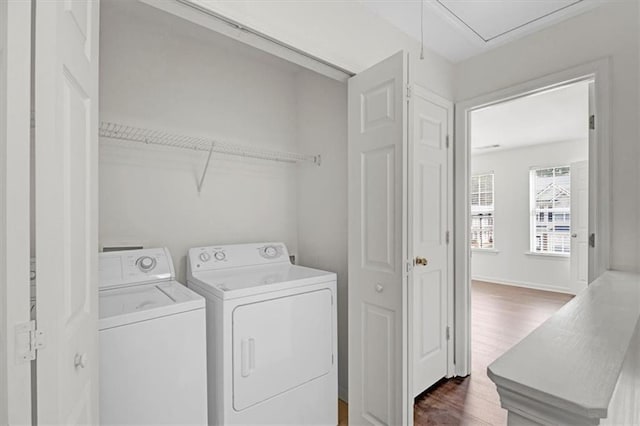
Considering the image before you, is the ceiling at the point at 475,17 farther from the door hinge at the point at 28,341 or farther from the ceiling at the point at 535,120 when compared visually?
the door hinge at the point at 28,341

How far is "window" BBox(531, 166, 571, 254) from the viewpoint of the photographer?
5.39m

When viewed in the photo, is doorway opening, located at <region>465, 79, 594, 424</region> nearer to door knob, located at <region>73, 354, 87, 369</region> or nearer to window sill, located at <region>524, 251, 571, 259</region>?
window sill, located at <region>524, 251, 571, 259</region>

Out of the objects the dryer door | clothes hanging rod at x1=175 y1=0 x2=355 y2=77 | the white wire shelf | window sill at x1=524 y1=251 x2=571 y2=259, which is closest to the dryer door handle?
the dryer door

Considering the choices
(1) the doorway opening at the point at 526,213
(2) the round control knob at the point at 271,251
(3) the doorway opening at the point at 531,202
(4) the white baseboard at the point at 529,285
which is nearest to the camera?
(2) the round control knob at the point at 271,251

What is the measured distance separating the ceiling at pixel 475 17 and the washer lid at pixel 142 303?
1.91m

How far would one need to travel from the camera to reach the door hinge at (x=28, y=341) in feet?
2.06

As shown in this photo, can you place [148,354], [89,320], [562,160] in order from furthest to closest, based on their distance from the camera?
[562,160]
[148,354]
[89,320]

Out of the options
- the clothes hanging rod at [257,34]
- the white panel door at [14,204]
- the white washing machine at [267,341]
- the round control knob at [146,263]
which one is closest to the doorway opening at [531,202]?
the clothes hanging rod at [257,34]

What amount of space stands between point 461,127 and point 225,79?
1.83 metres

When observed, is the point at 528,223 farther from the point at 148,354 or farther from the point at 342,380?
the point at 148,354

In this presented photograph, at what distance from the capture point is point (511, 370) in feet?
1.46

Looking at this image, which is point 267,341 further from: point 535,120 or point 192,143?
point 535,120

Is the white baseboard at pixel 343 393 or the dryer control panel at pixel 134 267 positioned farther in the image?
the white baseboard at pixel 343 393

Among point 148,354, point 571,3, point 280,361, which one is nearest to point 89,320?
point 148,354
